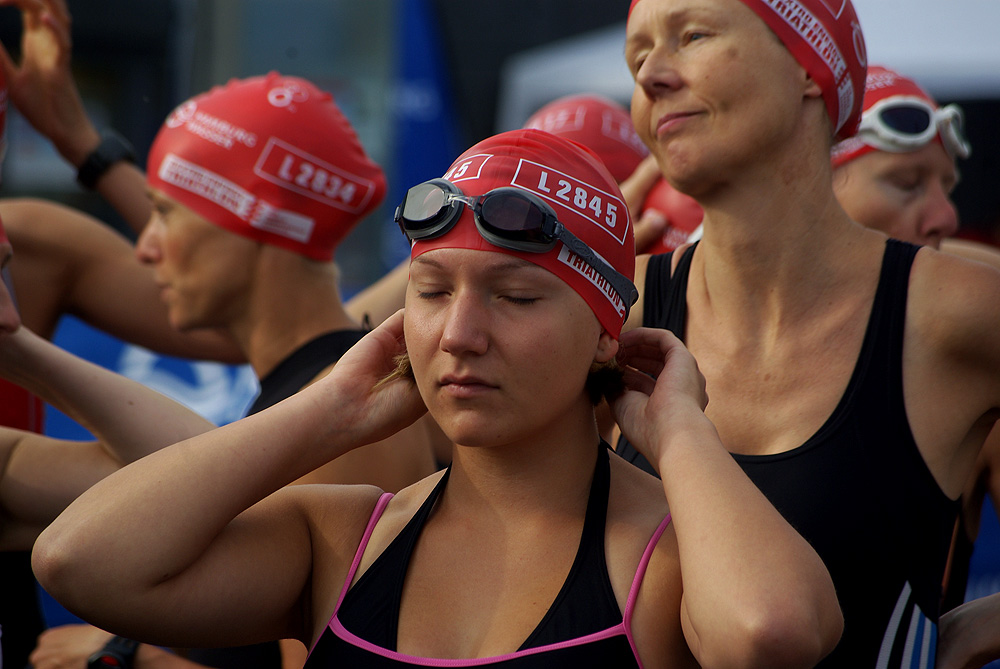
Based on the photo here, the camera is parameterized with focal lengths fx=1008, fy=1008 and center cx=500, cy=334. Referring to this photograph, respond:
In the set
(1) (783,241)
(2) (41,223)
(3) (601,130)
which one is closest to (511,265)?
(1) (783,241)

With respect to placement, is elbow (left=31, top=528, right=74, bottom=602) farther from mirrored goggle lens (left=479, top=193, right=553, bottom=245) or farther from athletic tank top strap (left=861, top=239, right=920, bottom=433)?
athletic tank top strap (left=861, top=239, right=920, bottom=433)

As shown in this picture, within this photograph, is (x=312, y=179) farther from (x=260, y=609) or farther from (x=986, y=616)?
(x=986, y=616)

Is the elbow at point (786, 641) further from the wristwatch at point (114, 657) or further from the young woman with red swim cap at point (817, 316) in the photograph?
the wristwatch at point (114, 657)

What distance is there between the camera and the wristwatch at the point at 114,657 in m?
2.65

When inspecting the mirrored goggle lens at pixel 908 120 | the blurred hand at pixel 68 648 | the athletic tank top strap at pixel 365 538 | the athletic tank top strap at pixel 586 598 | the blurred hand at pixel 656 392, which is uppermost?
the blurred hand at pixel 656 392

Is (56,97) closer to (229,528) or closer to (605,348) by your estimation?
(229,528)

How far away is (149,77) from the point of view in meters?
10.5

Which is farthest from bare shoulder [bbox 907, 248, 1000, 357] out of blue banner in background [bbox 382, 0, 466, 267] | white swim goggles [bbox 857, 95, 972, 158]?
blue banner in background [bbox 382, 0, 466, 267]

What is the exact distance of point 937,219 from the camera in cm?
347

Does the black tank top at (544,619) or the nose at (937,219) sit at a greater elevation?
the black tank top at (544,619)

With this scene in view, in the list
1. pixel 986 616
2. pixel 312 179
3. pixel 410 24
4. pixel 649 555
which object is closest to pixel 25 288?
pixel 312 179

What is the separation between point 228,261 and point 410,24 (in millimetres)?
7065

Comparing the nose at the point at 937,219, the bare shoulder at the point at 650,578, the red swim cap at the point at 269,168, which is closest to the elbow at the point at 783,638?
the bare shoulder at the point at 650,578

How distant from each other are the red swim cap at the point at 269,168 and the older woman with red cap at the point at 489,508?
64.8 inches
